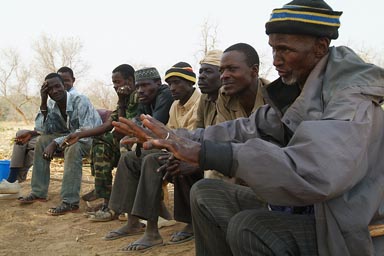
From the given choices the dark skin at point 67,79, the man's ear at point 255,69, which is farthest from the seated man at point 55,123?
the man's ear at point 255,69

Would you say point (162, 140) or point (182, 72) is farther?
point (182, 72)

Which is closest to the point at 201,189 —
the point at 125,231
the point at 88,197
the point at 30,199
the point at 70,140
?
the point at 125,231

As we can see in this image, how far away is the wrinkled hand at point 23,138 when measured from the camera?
6681 millimetres

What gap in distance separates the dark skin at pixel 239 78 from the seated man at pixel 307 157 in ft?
4.01

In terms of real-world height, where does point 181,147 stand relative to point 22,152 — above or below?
above

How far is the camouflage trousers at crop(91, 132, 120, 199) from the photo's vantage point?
5.23 meters

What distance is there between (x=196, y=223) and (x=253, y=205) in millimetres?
348

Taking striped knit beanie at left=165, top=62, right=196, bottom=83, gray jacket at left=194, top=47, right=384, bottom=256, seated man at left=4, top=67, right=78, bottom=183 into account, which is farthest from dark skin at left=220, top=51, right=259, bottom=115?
seated man at left=4, top=67, right=78, bottom=183

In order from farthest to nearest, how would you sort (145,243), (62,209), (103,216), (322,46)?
(62,209) → (103,216) → (145,243) → (322,46)

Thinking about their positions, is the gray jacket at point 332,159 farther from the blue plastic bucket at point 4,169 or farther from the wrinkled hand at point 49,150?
the blue plastic bucket at point 4,169

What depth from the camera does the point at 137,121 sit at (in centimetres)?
479

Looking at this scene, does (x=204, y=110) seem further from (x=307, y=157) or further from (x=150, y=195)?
(x=307, y=157)

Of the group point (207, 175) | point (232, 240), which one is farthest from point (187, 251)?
point (232, 240)

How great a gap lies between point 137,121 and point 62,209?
1.75m
